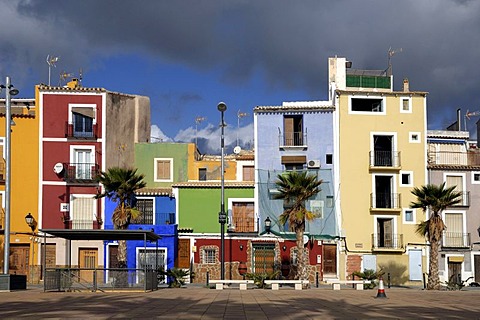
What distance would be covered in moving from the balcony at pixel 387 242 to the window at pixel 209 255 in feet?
32.9

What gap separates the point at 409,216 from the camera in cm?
4703

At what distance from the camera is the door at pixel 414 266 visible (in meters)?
46.2

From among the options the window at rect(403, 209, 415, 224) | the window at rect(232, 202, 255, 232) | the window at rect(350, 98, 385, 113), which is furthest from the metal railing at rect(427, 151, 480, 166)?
the window at rect(232, 202, 255, 232)

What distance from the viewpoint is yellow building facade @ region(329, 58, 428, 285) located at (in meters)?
46.2

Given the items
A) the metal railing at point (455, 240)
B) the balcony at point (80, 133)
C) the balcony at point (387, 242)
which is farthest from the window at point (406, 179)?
the balcony at point (80, 133)

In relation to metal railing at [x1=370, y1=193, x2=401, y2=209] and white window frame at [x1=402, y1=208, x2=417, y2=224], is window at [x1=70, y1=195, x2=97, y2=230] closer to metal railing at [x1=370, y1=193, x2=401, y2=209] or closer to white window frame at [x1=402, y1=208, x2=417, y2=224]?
metal railing at [x1=370, y1=193, x2=401, y2=209]

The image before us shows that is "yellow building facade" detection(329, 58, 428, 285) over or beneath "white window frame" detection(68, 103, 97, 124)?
beneath

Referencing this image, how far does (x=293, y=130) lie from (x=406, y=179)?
8.03m

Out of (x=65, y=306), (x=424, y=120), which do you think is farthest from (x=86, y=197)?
(x=65, y=306)

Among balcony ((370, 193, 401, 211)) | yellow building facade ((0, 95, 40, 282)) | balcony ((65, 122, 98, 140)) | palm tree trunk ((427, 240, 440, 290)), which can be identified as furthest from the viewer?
balcony ((65, 122, 98, 140))

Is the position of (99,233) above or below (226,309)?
above

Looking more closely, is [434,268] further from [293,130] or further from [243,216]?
[293,130]

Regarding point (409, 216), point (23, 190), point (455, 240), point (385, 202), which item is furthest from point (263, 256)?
point (23, 190)

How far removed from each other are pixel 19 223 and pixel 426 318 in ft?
113
